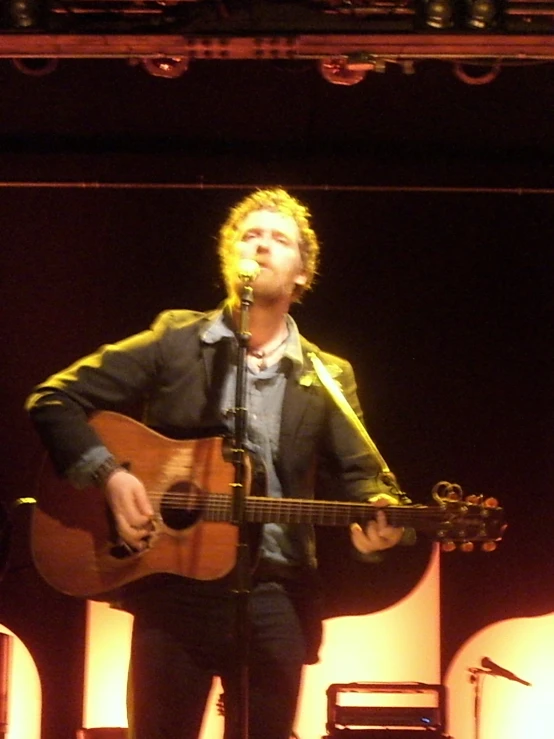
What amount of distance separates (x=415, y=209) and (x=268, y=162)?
0.70m

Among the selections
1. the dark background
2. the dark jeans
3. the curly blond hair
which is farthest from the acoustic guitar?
the dark background

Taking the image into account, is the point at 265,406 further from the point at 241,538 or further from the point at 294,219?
the point at 294,219

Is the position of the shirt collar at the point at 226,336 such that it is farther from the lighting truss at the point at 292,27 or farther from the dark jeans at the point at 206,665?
the lighting truss at the point at 292,27

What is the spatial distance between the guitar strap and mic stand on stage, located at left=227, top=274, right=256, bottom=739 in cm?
57

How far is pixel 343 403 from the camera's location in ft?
12.0

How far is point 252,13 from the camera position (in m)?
3.90

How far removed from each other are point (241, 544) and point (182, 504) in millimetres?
506

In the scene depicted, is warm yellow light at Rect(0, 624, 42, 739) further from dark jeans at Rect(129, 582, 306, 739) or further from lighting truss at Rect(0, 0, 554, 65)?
lighting truss at Rect(0, 0, 554, 65)

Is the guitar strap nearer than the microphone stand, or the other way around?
the guitar strap

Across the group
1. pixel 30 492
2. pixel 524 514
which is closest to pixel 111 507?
pixel 30 492

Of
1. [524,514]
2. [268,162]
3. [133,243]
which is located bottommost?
[524,514]

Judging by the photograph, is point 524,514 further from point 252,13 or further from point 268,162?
point 252,13

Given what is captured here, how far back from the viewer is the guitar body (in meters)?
3.39

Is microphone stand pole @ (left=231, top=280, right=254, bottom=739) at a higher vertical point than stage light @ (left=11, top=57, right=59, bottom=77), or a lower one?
lower
